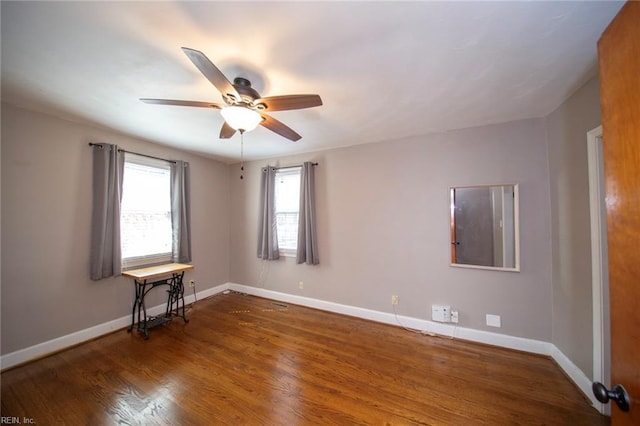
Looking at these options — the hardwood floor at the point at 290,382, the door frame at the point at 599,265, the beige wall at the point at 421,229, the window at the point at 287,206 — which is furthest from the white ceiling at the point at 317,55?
the hardwood floor at the point at 290,382

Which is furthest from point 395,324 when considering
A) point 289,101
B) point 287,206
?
point 289,101

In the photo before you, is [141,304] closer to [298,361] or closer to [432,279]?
[298,361]

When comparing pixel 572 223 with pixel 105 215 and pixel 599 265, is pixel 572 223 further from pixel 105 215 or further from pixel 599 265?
pixel 105 215

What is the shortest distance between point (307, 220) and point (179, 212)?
1.95 m

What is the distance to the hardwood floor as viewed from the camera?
5.22 feet

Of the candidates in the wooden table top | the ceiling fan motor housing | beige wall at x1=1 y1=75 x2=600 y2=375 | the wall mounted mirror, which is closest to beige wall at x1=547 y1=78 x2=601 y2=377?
beige wall at x1=1 y1=75 x2=600 y2=375

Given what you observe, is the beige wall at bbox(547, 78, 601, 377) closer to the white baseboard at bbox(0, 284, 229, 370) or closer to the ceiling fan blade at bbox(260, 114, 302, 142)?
the ceiling fan blade at bbox(260, 114, 302, 142)

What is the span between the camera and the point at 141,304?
284cm

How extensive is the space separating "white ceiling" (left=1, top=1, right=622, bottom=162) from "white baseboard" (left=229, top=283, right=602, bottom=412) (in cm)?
235

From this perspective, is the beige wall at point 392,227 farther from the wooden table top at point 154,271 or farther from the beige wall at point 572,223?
the wooden table top at point 154,271

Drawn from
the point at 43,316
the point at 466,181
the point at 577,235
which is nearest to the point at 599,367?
the point at 577,235

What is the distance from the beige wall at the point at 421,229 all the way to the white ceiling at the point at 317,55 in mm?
464

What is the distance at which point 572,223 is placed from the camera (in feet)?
6.38

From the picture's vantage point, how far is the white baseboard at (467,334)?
187 centimetres
